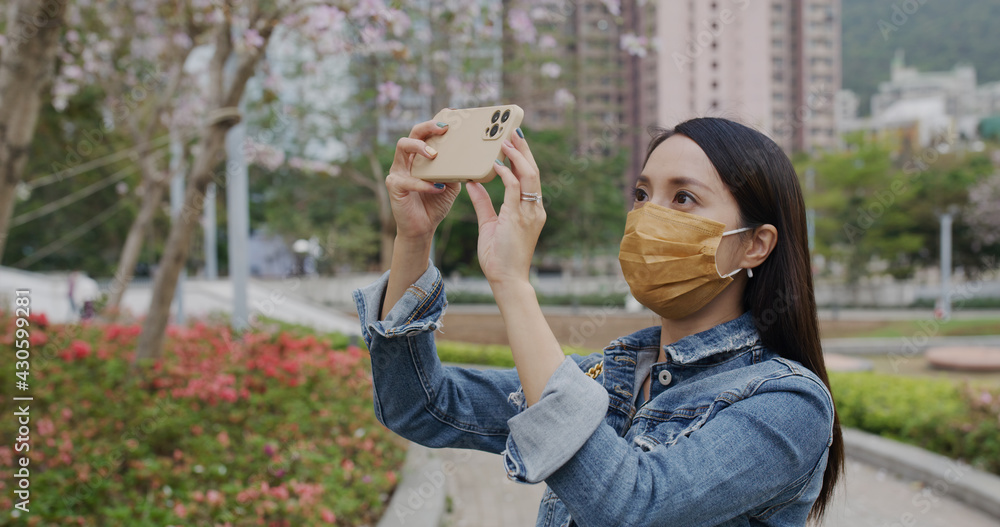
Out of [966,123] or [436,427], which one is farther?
[966,123]

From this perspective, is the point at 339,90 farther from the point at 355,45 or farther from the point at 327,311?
the point at 355,45

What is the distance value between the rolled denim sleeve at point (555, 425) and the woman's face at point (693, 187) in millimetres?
438

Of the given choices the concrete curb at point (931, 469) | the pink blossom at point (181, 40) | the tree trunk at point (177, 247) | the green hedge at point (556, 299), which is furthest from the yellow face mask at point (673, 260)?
the green hedge at point (556, 299)

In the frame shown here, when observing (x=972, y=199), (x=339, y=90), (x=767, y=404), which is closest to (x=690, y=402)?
(x=767, y=404)

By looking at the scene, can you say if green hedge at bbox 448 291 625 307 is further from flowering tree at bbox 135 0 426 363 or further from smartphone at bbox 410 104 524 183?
smartphone at bbox 410 104 524 183

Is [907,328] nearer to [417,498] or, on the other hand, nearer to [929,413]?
[929,413]

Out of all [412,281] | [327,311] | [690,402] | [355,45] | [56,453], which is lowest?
[327,311]

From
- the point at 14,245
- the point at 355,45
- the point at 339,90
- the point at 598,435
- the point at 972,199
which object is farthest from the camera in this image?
the point at 14,245

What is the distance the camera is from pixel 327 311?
16.3 meters

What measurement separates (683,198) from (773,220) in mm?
174

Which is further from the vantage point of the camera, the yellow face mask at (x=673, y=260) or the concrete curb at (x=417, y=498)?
the concrete curb at (x=417, y=498)

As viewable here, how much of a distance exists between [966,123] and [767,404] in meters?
98.7

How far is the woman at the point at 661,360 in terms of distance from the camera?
38.9 inches

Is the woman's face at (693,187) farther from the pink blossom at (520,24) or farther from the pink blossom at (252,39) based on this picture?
the pink blossom at (520,24)
